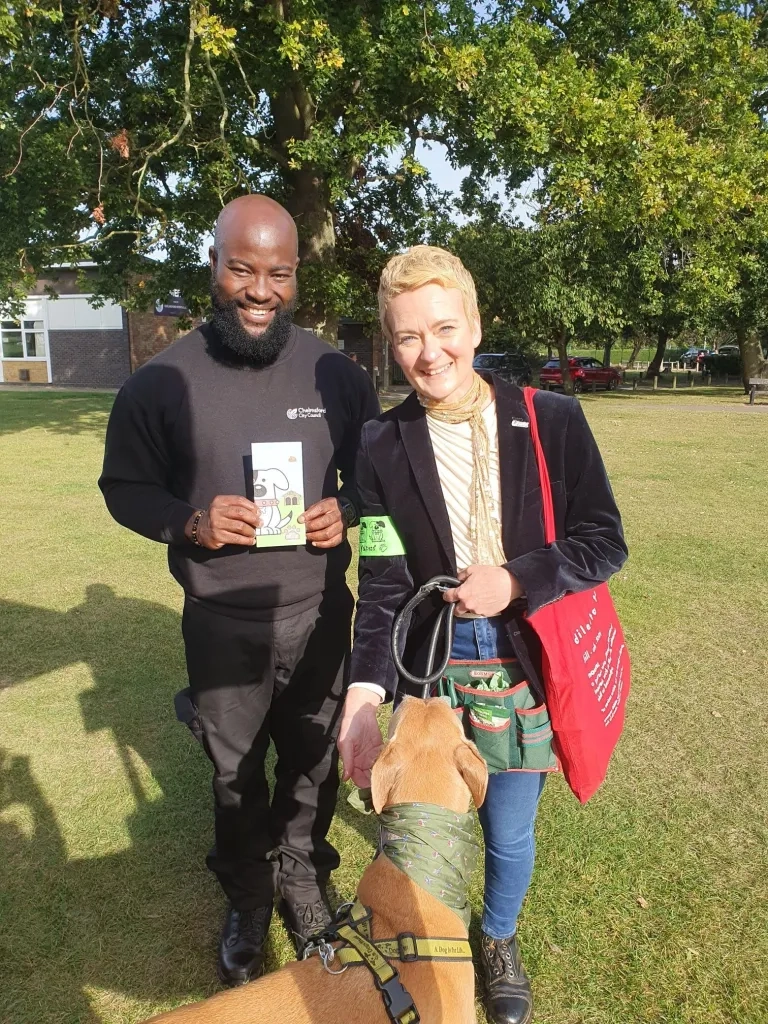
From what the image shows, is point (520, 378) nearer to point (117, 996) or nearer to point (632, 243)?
point (632, 243)

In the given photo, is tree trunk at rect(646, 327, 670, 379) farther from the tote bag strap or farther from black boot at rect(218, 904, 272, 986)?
black boot at rect(218, 904, 272, 986)

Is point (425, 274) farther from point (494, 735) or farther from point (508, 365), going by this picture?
point (508, 365)

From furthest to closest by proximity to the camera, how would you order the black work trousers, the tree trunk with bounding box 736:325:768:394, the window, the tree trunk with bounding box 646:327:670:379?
the tree trunk with bounding box 646:327:670:379 → the window → the tree trunk with bounding box 736:325:768:394 → the black work trousers

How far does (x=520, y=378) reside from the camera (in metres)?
30.7

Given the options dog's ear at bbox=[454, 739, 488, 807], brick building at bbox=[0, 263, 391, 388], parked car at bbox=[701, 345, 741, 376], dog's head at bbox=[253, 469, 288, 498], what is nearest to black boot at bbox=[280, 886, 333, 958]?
dog's ear at bbox=[454, 739, 488, 807]

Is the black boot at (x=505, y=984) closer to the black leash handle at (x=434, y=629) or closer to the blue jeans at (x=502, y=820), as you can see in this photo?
the blue jeans at (x=502, y=820)

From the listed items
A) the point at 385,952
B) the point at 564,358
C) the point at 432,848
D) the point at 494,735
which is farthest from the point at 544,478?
the point at 564,358

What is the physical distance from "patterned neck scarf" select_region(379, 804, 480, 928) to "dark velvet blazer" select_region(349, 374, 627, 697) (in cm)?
46

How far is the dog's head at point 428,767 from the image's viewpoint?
1912 mm

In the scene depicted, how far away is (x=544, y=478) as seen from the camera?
215cm

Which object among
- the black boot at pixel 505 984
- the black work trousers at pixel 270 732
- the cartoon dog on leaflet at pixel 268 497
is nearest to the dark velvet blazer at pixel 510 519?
the cartoon dog on leaflet at pixel 268 497

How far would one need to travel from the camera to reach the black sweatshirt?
265 centimetres

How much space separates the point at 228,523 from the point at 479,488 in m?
Result: 0.90

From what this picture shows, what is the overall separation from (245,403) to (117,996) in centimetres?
235
